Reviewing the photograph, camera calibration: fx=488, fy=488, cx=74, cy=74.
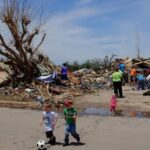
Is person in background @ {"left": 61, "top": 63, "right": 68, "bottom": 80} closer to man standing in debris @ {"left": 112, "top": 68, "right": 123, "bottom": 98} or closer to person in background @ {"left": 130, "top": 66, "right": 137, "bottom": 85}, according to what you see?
person in background @ {"left": 130, "top": 66, "right": 137, "bottom": 85}

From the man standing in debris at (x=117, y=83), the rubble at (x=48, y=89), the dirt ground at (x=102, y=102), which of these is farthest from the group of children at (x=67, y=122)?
the man standing in debris at (x=117, y=83)

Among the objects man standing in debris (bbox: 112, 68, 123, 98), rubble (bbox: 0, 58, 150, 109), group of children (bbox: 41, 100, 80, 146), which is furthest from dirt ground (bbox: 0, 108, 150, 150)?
man standing in debris (bbox: 112, 68, 123, 98)

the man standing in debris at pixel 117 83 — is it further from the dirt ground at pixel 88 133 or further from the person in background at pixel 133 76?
the person in background at pixel 133 76

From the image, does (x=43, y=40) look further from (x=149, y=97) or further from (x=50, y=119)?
(x=50, y=119)

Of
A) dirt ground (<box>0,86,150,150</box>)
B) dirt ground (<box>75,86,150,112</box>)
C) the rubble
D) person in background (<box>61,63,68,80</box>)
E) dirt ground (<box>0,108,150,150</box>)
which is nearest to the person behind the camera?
dirt ground (<box>0,108,150,150</box>)

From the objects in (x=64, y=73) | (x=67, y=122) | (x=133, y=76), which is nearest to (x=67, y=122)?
(x=67, y=122)

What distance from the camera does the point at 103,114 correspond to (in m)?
21.5

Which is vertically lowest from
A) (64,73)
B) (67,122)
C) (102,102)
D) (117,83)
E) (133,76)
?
(67,122)

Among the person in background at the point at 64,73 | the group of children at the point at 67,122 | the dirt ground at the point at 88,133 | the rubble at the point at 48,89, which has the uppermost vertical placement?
the person in background at the point at 64,73

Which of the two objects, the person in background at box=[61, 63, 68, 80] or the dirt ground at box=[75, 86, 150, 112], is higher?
the person in background at box=[61, 63, 68, 80]

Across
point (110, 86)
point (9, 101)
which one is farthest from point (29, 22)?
point (9, 101)

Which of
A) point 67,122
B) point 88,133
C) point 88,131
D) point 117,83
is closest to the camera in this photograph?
point 67,122

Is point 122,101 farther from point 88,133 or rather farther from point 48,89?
point 88,133

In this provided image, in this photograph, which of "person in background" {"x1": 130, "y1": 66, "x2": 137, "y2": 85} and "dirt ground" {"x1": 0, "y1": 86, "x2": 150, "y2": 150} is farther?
"person in background" {"x1": 130, "y1": 66, "x2": 137, "y2": 85}
